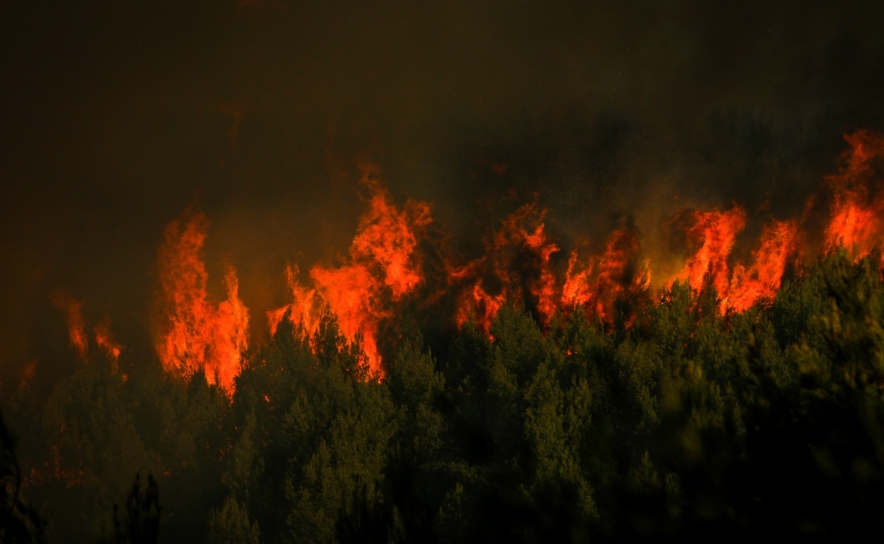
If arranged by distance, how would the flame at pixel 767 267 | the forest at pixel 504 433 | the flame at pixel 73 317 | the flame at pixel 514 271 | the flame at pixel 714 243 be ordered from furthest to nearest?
the flame at pixel 767 267 → the flame at pixel 714 243 → the flame at pixel 514 271 → the flame at pixel 73 317 → the forest at pixel 504 433

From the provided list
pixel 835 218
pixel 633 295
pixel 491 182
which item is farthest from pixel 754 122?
pixel 491 182

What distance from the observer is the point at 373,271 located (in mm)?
28672

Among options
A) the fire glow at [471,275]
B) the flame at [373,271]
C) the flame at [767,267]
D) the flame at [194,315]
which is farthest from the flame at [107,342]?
the flame at [767,267]

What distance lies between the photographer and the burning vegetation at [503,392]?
10156mm

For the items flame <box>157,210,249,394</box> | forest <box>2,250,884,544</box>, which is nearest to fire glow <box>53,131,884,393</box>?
flame <box>157,210,249,394</box>

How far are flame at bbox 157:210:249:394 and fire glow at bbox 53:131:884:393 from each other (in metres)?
0.03

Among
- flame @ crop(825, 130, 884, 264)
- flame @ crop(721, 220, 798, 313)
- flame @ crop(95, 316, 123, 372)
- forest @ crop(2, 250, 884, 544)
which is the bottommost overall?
forest @ crop(2, 250, 884, 544)

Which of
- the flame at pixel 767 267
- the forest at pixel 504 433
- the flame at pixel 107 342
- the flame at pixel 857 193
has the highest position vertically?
the flame at pixel 857 193

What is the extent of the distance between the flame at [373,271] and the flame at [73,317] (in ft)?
25.3

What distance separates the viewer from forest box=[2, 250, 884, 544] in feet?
31.9

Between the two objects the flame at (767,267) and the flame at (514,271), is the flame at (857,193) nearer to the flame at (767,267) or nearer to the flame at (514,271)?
the flame at (767,267)

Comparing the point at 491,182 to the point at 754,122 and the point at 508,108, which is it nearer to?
the point at 508,108

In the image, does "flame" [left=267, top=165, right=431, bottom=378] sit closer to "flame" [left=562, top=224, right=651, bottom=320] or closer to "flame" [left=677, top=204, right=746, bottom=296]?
"flame" [left=562, top=224, right=651, bottom=320]

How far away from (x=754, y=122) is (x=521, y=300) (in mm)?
10638
